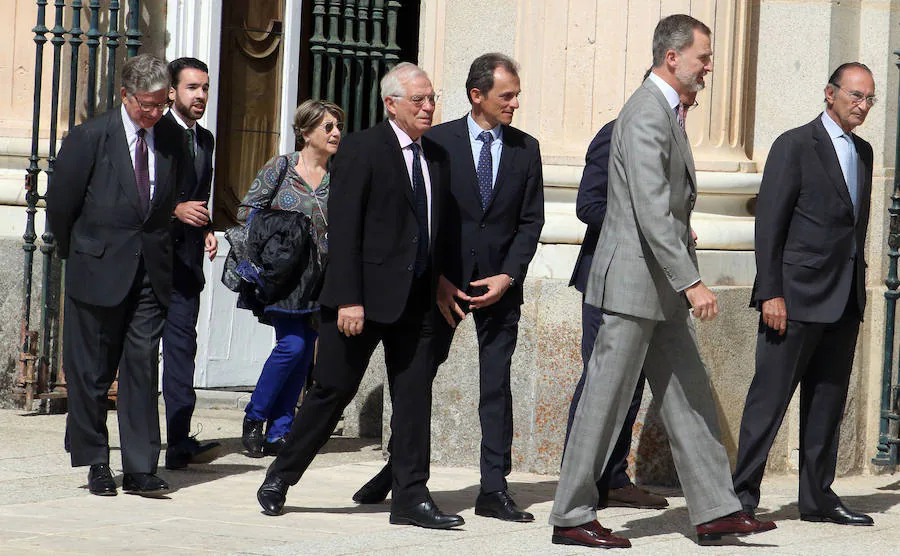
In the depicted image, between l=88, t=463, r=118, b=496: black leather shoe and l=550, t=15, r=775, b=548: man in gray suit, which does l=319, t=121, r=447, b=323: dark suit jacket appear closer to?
l=550, t=15, r=775, b=548: man in gray suit

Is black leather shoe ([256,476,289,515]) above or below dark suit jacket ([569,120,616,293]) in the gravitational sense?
below

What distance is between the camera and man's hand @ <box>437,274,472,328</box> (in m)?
6.37

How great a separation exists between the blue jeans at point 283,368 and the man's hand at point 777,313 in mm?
2461

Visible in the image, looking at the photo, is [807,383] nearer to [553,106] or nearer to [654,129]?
[654,129]

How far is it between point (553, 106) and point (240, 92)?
8.71 ft

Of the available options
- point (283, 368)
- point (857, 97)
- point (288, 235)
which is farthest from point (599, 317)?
point (283, 368)

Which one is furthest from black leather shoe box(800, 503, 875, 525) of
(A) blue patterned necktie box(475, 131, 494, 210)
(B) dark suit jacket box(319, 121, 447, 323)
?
(B) dark suit jacket box(319, 121, 447, 323)

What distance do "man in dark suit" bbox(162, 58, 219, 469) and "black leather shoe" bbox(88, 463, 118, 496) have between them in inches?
31.8

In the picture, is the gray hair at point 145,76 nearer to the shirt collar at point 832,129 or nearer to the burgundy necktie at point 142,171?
the burgundy necktie at point 142,171

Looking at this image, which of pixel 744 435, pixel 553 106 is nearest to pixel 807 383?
pixel 744 435

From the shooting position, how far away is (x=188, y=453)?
7566 mm

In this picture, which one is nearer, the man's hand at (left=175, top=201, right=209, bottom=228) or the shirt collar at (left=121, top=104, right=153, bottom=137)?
the shirt collar at (left=121, top=104, right=153, bottom=137)

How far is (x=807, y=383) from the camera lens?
21.9 ft

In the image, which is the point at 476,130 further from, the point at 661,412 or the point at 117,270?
the point at 117,270
